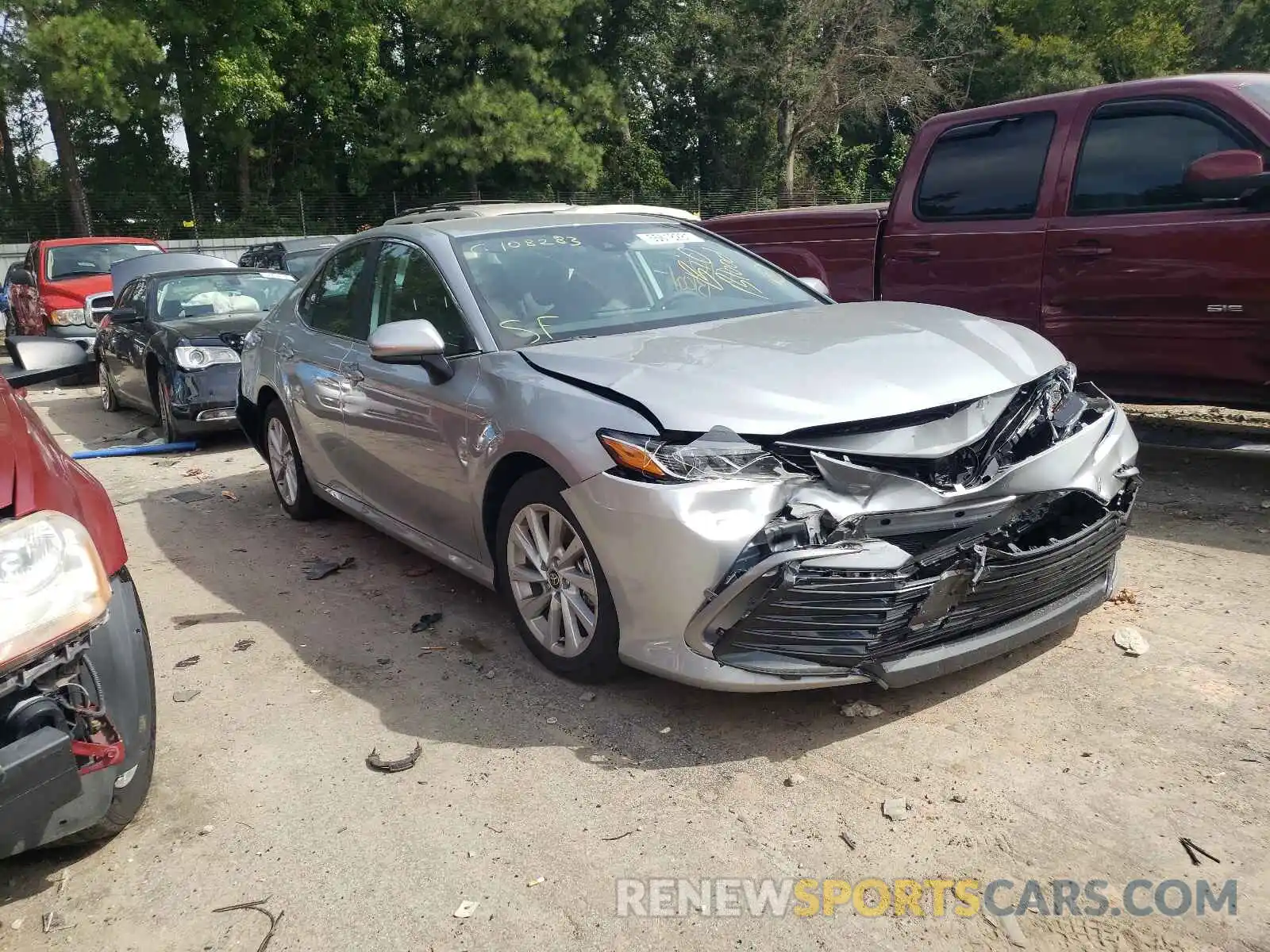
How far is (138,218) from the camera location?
92.6ft

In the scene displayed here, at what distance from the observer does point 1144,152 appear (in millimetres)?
5539

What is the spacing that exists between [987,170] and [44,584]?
5.55 m

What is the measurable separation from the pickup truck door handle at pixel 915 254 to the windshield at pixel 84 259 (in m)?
12.4

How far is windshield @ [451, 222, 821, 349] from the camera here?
424cm

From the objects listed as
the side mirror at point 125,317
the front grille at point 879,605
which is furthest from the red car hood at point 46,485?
the side mirror at point 125,317

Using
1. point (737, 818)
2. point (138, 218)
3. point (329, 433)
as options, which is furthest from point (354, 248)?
point (138, 218)

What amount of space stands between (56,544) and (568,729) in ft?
5.56

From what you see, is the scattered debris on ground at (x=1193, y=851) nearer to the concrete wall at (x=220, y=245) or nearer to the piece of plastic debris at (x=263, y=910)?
the piece of plastic debris at (x=263, y=910)

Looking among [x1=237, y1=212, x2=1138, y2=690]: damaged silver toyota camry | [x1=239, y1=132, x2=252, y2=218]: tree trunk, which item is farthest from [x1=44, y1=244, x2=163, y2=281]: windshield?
[x1=239, y1=132, x2=252, y2=218]: tree trunk

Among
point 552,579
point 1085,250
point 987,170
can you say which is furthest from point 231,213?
point 552,579

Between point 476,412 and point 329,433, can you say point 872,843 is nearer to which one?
point 476,412

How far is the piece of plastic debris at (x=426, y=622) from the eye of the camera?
4531 millimetres

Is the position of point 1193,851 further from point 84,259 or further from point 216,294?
point 84,259

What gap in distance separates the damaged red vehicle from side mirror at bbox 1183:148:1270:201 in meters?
5.04
